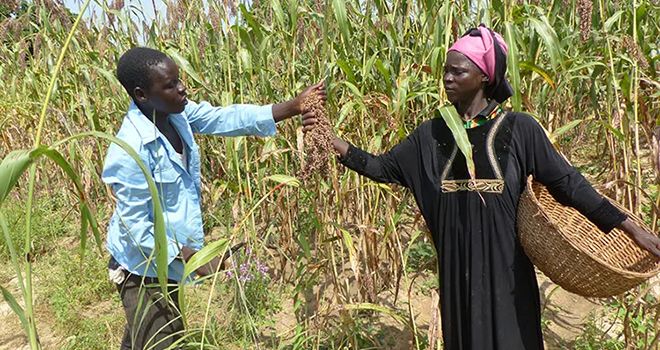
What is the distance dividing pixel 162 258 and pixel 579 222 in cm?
124

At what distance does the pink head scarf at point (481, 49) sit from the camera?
4.37 ft

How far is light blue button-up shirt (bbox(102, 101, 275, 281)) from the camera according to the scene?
4.68ft

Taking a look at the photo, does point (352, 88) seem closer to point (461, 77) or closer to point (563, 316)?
point (461, 77)

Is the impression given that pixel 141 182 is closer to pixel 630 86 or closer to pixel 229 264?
pixel 229 264

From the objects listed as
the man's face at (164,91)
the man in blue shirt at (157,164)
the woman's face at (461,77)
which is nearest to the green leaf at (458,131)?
the woman's face at (461,77)

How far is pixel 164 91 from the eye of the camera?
1.49 m

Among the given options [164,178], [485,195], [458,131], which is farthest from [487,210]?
[164,178]

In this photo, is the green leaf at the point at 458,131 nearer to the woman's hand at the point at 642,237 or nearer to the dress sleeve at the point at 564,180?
the dress sleeve at the point at 564,180

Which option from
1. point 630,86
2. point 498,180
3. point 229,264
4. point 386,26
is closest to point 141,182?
point 229,264

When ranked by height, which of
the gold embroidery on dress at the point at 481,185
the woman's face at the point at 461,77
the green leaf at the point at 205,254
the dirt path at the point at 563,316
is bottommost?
the dirt path at the point at 563,316

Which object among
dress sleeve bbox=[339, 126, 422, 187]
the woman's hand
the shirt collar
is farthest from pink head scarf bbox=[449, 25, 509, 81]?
the shirt collar

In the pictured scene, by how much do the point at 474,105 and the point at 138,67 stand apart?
948mm

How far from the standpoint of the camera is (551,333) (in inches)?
85.4

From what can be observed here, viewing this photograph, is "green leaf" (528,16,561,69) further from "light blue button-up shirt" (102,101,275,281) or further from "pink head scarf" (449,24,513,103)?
"light blue button-up shirt" (102,101,275,281)
